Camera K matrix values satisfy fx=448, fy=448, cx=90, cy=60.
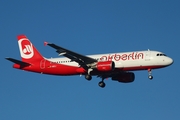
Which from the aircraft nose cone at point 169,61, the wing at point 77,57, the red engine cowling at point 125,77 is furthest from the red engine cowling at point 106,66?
the aircraft nose cone at point 169,61

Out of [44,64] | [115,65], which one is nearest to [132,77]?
[115,65]

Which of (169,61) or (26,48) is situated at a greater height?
(26,48)

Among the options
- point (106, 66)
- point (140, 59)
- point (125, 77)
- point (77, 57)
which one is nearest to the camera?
point (106, 66)

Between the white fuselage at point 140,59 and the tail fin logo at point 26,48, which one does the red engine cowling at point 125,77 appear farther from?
the tail fin logo at point 26,48

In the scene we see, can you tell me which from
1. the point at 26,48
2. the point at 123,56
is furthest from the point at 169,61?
the point at 26,48

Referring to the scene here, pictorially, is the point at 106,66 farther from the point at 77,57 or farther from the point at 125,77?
the point at 125,77

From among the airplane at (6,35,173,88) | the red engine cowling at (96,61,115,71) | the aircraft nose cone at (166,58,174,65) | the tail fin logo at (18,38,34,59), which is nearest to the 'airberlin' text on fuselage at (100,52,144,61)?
the airplane at (6,35,173,88)

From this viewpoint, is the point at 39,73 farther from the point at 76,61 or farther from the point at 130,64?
the point at 130,64

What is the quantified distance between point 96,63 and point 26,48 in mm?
15823

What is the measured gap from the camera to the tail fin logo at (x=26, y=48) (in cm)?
7744

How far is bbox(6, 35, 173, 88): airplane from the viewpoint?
66.9 metres

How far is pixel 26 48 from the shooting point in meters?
78.7

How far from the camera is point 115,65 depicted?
224 feet

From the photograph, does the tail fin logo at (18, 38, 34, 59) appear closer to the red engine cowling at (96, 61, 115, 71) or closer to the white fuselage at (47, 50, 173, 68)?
the red engine cowling at (96, 61, 115, 71)
